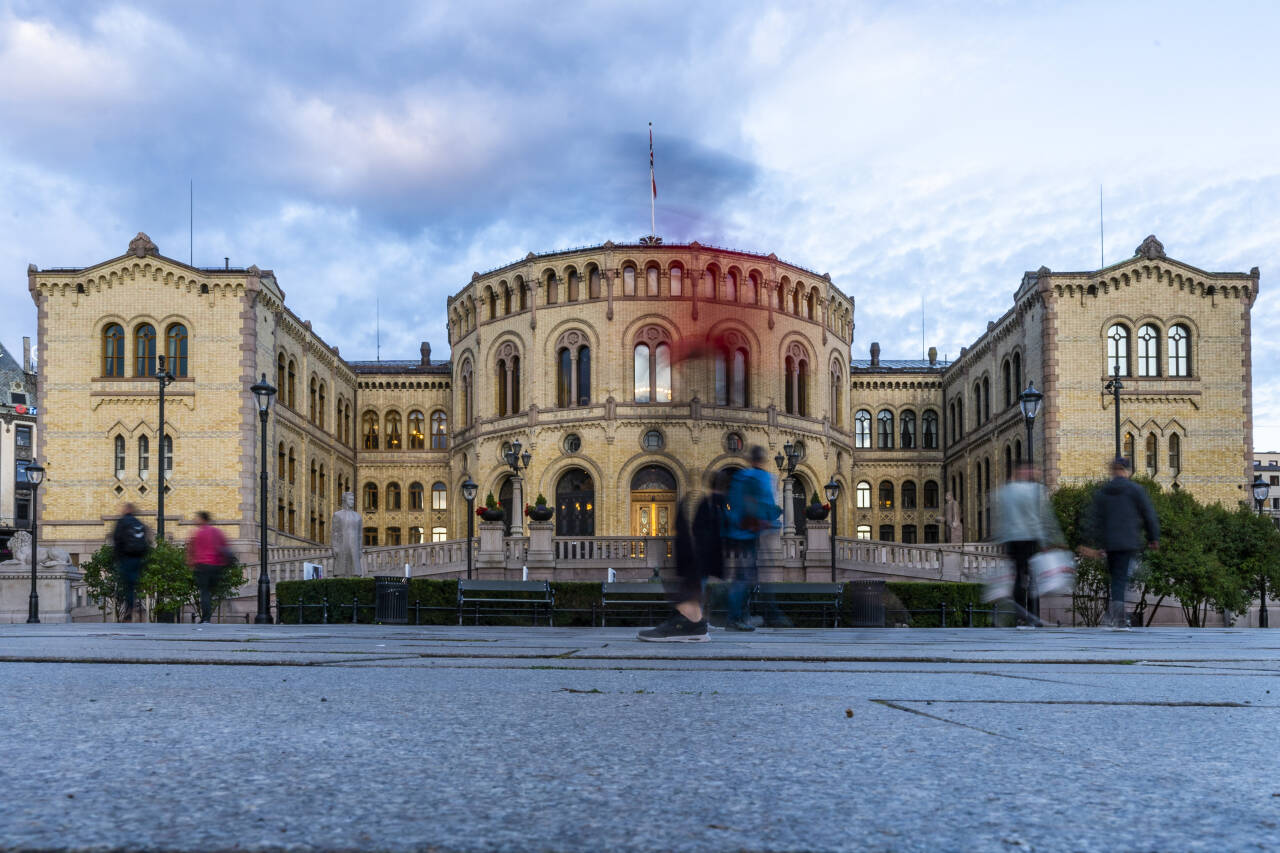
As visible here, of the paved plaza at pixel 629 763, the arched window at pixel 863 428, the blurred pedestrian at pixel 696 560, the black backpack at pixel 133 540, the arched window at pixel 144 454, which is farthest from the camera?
the arched window at pixel 863 428

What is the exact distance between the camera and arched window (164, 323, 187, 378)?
4584cm

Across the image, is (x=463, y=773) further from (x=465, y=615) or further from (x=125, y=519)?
(x=465, y=615)

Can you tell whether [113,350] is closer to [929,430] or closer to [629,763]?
[929,430]

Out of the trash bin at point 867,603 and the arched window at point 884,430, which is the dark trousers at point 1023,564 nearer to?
the trash bin at point 867,603

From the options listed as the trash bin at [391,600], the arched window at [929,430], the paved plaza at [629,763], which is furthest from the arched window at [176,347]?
the paved plaza at [629,763]

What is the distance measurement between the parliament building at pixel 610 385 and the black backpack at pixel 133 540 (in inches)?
1044

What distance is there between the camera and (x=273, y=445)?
1871 inches

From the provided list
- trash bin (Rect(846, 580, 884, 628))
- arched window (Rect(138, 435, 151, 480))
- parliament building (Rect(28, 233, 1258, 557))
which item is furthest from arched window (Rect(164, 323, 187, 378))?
trash bin (Rect(846, 580, 884, 628))

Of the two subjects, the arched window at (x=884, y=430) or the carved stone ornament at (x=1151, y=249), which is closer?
the carved stone ornament at (x=1151, y=249)

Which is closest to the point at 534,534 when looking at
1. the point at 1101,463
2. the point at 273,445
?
the point at 273,445

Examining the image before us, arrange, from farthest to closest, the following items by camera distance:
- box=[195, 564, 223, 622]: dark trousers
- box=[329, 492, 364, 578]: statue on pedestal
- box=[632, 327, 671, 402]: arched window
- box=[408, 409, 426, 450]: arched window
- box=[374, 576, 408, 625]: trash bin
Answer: box=[408, 409, 426, 450]: arched window, box=[632, 327, 671, 402]: arched window, box=[329, 492, 364, 578]: statue on pedestal, box=[374, 576, 408, 625]: trash bin, box=[195, 564, 223, 622]: dark trousers

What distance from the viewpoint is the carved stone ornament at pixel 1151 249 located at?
158 feet

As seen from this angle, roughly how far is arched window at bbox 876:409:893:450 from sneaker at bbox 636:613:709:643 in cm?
5465

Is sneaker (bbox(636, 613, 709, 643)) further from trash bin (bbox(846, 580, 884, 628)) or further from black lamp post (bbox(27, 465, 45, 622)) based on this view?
black lamp post (bbox(27, 465, 45, 622))
